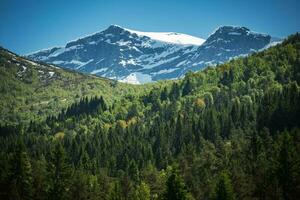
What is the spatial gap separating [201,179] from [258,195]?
102 ft

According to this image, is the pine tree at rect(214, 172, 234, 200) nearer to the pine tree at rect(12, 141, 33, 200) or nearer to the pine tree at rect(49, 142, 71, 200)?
the pine tree at rect(49, 142, 71, 200)

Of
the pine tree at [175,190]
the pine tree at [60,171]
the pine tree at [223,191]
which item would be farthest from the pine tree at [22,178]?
the pine tree at [223,191]

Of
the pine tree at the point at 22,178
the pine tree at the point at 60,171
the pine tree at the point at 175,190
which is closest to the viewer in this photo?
the pine tree at the point at 175,190

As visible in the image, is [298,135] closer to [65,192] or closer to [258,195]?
[258,195]

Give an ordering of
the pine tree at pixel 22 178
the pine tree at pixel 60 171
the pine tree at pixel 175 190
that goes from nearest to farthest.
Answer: the pine tree at pixel 175 190 → the pine tree at pixel 22 178 → the pine tree at pixel 60 171

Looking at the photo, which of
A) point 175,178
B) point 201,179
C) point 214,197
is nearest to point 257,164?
point 201,179

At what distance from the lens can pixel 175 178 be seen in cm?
10019

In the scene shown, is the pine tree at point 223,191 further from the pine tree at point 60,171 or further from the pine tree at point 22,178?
the pine tree at point 22,178

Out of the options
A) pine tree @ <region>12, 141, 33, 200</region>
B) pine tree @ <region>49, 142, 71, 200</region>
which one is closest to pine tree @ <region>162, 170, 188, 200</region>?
pine tree @ <region>49, 142, 71, 200</region>

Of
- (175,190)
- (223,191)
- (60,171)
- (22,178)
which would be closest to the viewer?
(175,190)

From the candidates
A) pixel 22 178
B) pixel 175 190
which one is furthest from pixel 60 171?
pixel 175 190

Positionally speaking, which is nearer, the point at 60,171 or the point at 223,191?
the point at 223,191

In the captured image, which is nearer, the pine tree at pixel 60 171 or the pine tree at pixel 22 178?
the pine tree at pixel 22 178

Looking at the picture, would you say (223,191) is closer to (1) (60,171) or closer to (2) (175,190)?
(2) (175,190)
